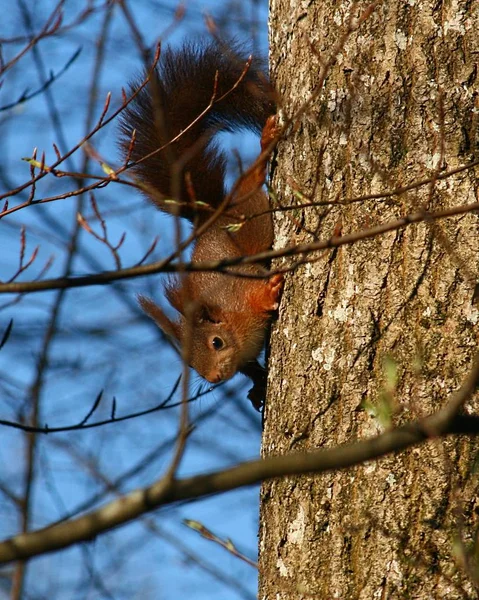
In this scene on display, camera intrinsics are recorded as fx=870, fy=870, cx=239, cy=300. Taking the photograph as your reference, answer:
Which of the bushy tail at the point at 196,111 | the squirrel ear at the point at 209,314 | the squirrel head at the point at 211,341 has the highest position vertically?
the bushy tail at the point at 196,111

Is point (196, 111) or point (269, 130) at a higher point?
point (196, 111)

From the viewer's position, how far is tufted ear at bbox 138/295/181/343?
350 cm

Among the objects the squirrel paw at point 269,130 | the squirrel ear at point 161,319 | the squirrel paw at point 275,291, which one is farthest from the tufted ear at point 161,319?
the squirrel paw at point 269,130

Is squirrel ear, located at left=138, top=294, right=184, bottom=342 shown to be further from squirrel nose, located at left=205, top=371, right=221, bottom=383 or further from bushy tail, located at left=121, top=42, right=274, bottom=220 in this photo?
bushy tail, located at left=121, top=42, right=274, bottom=220

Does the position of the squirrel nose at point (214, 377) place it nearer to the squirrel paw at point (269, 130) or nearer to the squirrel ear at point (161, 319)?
the squirrel ear at point (161, 319)

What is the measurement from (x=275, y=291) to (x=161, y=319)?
917 mm

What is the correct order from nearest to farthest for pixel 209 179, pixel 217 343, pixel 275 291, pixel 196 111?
pixel 275 291 → pixel 196 111 → pixel 209 179 → pixel 217 343

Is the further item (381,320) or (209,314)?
(209,314)

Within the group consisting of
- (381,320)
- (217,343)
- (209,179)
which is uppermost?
(209,179)

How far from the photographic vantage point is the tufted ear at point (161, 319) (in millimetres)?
3498

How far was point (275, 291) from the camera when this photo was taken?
2.70 m

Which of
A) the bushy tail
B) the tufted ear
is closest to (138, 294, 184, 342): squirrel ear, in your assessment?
the tufted ear

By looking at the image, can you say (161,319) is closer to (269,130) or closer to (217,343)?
(217,343)

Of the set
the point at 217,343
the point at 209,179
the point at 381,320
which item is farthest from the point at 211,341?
the point at 381,320
